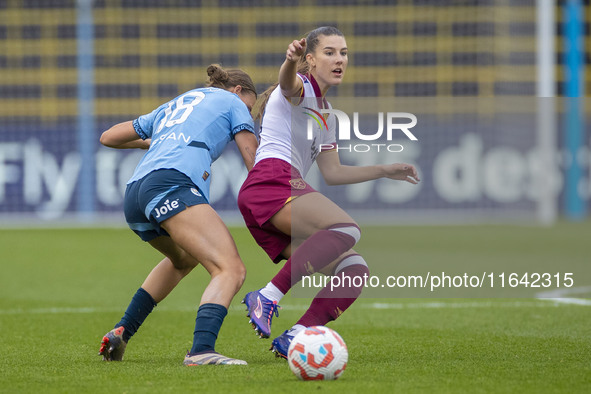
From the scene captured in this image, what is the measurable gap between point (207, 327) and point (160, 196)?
27.6 inches

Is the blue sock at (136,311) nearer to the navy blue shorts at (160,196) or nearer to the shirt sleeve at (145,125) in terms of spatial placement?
the navy blue shorts at (160,196)

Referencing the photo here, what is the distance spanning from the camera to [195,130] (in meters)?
5.07

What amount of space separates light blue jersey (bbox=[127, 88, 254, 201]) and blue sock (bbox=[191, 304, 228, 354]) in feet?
2.09

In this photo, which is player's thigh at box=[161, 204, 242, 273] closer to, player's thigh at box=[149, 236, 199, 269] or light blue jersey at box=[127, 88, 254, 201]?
light blue jersey at box=[127, 88, 254, 201]

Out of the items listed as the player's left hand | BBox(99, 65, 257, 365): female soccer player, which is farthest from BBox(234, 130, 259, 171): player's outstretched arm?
the player's left hand

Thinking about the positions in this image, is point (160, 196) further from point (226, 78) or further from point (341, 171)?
point (341, 171)

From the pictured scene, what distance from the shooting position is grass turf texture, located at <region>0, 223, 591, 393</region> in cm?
427

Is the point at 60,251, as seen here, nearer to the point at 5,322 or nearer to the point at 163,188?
the point at 5,322

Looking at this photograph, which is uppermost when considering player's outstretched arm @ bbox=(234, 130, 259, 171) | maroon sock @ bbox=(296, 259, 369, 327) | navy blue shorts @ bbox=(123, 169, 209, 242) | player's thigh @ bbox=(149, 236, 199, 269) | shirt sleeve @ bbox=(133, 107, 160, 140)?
shirt sleeve @ bbox=(133, 107, 160, 140)

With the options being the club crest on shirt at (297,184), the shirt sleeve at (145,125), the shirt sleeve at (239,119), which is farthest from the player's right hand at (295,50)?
the shirt sleeve at (145,125)

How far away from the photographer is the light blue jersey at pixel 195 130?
16.4ft

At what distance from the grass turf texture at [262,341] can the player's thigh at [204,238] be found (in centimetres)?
54

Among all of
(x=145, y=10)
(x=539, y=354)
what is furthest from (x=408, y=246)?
(x=145, y=10)

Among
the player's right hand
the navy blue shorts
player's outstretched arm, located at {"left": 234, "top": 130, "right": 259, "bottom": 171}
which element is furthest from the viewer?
player's outstretched arm, located at {"left": 234, "top": 130, "right": 259, "bottom": 171}
